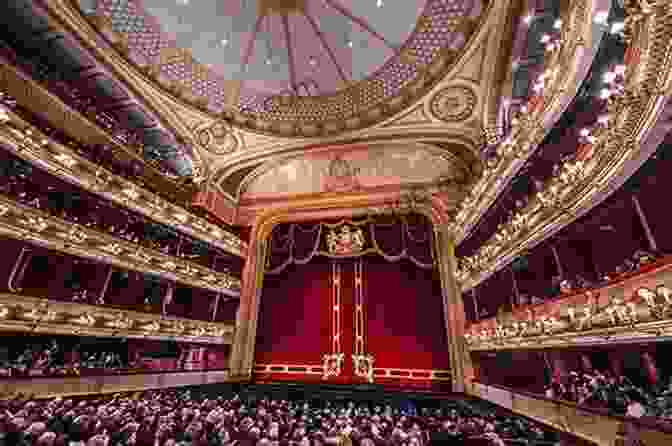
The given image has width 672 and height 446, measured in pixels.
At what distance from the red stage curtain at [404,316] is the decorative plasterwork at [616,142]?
14.0 ft

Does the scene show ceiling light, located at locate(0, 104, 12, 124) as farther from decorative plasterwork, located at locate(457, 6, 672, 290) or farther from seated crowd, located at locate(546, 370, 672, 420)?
seated crowd, located at locate(546, 370, 672, 420)

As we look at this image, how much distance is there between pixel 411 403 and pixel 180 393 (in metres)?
5.49

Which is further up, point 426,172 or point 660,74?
point 426,172

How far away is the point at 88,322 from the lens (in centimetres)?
541

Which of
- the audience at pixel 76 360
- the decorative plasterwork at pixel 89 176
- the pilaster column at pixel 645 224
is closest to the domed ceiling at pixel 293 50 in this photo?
the decorative plasterwork at pixel 89 176

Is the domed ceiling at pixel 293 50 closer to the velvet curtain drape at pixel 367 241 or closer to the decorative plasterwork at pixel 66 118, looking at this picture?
the decorative plasterwork at pixel 66 118

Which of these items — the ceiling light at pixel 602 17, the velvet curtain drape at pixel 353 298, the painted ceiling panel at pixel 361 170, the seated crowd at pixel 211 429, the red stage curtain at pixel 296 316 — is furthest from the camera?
the painted ceiling panel at pixel 361 170

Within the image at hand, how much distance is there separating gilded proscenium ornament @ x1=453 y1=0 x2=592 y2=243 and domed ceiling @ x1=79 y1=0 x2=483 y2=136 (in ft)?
9.36

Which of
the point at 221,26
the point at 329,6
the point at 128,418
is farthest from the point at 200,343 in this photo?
the point at 329,6

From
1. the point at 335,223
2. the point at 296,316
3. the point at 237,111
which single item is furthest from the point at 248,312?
the point at 237,111

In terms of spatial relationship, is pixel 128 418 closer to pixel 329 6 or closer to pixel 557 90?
pixel 557 90

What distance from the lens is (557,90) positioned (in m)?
3.83

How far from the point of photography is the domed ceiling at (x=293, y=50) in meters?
6.18

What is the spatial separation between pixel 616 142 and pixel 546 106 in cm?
156
